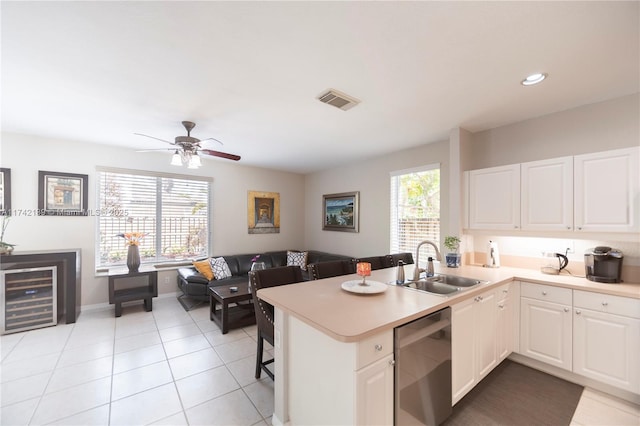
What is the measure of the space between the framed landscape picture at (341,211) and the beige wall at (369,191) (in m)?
0.11

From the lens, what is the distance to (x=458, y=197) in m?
3.24

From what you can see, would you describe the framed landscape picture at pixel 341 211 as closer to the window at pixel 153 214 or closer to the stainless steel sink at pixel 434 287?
the window at pixel 153 214

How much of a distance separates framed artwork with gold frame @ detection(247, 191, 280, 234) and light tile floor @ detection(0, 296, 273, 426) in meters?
2.49

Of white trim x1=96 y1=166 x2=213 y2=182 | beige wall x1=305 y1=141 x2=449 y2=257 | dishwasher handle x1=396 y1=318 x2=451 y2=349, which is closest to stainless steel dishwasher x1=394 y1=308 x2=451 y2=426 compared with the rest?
dishwasher handle x1=396 y1=318 x2=451 y2=349

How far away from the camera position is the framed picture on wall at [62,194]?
3.75 meters

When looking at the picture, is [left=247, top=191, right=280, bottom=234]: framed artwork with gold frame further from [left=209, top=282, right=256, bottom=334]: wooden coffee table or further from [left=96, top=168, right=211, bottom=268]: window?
[left=209, top=282, right=256, bottom=334]: wooden coffee table

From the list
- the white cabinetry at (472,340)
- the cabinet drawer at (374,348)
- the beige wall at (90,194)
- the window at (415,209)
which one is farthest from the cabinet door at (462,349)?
the beige wall at (90,194)

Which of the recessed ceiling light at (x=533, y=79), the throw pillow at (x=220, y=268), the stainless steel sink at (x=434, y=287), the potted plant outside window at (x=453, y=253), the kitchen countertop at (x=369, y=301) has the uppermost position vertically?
the recessed ceiling light at (x=533, y=79)

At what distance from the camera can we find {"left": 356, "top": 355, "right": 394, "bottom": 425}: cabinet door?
1279 mm

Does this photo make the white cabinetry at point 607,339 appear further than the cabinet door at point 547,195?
No

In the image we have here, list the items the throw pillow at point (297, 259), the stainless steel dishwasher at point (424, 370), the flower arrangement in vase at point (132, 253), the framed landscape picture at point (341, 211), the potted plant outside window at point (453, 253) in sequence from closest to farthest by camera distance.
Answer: the stainless steel dishwasher at point (424, 370) → the potted plant outside window at point (453, 253) → the flower arrangement in vase at point (132, 253) → the framed landscape picture at point (341, 211) → the throw pillow at point (297, 259)

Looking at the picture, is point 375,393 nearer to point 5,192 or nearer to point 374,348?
point 374,348

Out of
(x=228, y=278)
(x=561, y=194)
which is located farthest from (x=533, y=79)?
(x=228, y=278)

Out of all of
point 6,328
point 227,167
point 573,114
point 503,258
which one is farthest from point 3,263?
point 573,114
